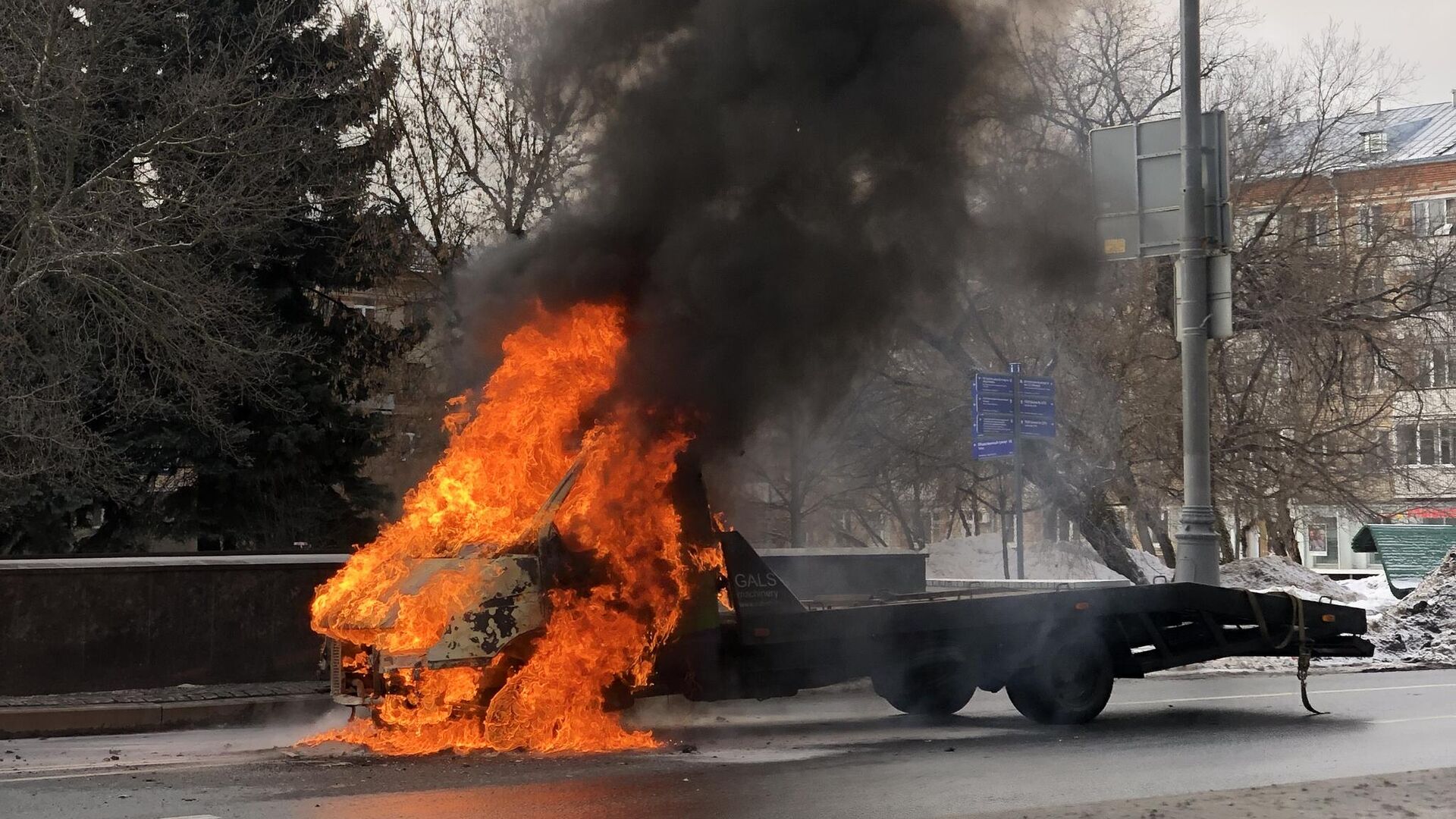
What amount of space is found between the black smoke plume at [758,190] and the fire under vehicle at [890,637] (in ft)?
4.75

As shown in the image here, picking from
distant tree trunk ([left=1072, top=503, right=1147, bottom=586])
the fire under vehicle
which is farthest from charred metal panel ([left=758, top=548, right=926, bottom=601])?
distant tree trunk ([left=1072, top=503, right=1147, bottom=586])

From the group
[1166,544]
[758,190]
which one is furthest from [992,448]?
[1166,544]

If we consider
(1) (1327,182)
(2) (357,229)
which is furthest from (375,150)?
(1) (1327,182)

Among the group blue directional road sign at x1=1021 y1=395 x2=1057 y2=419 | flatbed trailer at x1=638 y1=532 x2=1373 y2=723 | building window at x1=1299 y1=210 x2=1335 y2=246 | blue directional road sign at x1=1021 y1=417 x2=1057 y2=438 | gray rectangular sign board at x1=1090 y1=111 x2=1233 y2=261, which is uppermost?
building window at x1=1299 y1=210 x2=1335 y2=246

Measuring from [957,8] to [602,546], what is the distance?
19.8 feet

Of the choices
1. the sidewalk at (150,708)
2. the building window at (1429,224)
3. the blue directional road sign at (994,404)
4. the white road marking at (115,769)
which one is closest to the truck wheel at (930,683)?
the white road marking at (115,769)

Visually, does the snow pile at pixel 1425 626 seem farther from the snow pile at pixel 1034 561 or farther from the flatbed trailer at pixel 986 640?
the snow pile at pixel 1034 561

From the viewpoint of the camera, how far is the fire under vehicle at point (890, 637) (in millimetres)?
8859

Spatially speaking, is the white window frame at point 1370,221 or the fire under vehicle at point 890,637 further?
the white window frame at point 1370,221

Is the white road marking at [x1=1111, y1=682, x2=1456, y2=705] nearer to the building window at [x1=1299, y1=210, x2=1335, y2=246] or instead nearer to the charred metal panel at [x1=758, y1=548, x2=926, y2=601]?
the charred metal panel at [x1=758, y1=548, x2=926, y2=601]

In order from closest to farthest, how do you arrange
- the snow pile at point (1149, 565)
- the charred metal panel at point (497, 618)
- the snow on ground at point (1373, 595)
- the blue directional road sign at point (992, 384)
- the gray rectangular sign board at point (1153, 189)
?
the charred metal panel at point (497, 618) → the gray rectangular sign board at point (1153, 189) → the blue directional road sign at point (992, 384) → the snow on ground at point (1373, 595) → the snow pile at point (1149, 565)

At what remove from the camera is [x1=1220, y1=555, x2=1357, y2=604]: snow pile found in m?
22.0

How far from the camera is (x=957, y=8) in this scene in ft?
40.0

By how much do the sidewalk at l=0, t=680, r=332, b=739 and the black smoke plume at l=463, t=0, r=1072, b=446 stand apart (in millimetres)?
3919
